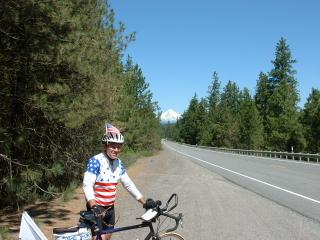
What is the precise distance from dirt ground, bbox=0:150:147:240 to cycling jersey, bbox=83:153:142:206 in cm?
416

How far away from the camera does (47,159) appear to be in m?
11.7

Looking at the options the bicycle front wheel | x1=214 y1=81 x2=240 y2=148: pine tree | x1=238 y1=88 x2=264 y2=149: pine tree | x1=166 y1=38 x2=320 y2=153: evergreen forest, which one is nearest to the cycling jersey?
the bicycle front wheel

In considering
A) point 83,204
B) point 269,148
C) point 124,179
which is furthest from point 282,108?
point 124,179

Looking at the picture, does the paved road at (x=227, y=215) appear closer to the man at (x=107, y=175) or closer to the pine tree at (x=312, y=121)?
the man at (x=107, y=175)

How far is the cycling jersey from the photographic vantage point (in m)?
5.18

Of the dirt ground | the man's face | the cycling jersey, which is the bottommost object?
the dirt ground

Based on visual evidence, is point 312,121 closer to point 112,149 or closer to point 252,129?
point 252,129

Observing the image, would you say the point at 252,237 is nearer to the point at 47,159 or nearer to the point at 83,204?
the point at 47,159

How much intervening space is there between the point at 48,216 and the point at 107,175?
22.0 feet

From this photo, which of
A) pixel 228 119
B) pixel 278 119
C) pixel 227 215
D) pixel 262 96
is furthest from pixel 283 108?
pixel 227 215

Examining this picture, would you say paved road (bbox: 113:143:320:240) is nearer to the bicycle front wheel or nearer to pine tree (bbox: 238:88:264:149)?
the bicycle front wheel

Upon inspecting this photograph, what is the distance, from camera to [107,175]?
5316 millimetres

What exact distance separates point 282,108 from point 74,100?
7208 cm

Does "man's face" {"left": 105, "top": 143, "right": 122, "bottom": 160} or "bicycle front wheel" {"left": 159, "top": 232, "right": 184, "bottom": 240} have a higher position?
"man's face" {"left": 105, "top": 143, "right": 122, "bottom": 160}
